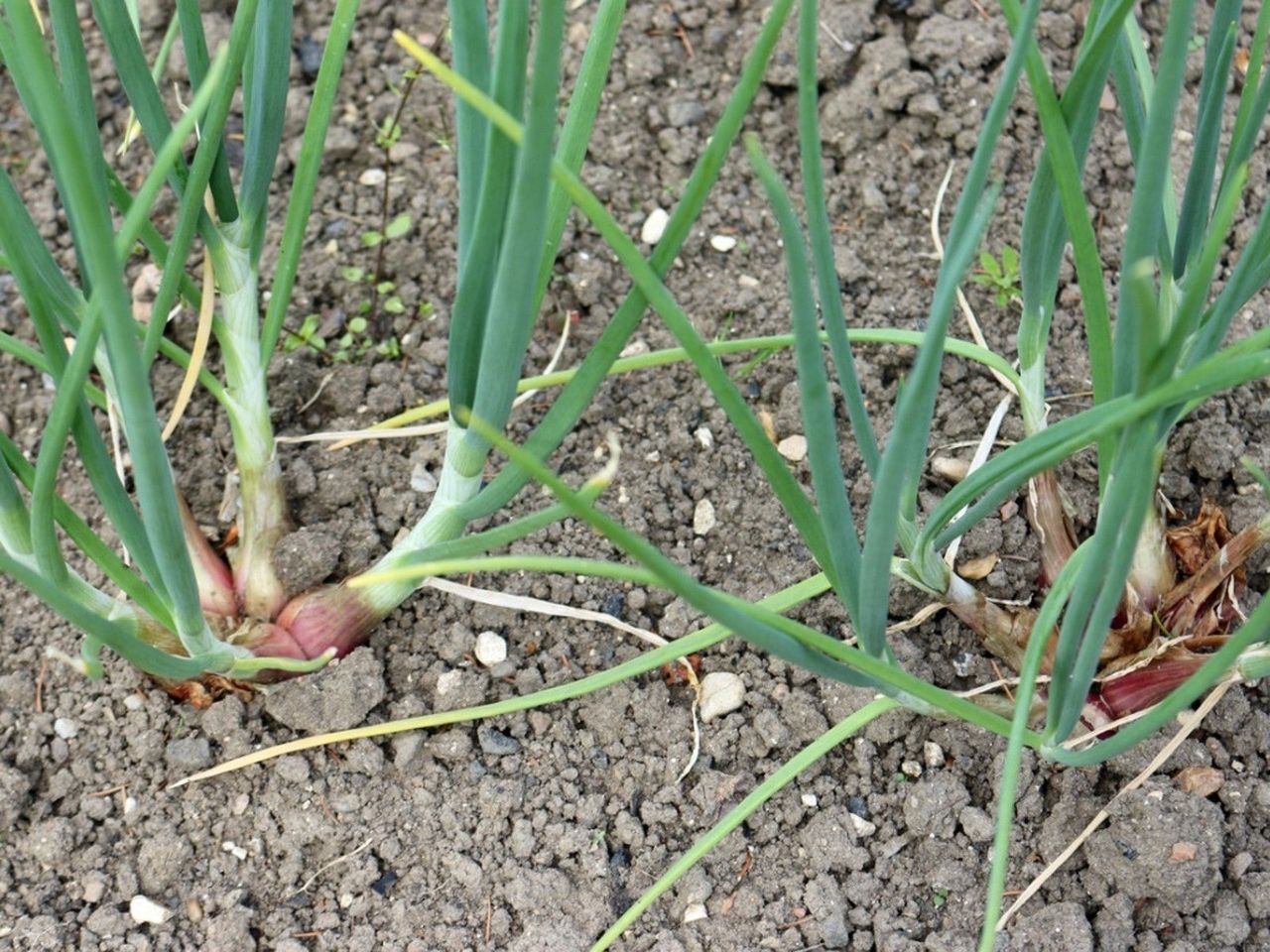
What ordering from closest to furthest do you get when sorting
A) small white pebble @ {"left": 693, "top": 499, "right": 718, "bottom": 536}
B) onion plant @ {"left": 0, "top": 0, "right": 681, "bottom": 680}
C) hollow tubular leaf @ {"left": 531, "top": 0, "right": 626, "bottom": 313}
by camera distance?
onion plant @ {"left": 0, "top": 0, "right": 681, "bottom": 680} < hollow tubular leaf @ {"left": 531, "top": 0, "right": 626, "bottom": 313} < small white pebble @ {"left": 693, "top": 499, "right": 718, "bottom": 536}

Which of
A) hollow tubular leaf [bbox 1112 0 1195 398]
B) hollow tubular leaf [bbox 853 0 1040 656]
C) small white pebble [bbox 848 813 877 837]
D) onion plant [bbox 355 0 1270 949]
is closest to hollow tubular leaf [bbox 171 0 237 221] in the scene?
onion plant [bbox 355 0 1270 949]

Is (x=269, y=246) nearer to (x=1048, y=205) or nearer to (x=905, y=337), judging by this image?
(x=905, y=337)

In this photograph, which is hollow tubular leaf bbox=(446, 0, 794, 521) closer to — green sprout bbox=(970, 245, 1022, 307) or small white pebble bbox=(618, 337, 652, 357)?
small white pebble bbox=(618, 337, 652, 357)

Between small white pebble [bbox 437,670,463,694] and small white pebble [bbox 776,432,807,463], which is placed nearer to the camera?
small white pebble [bbox 437,670,463,694]

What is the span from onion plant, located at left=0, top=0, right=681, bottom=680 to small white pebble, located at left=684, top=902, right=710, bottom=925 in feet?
1.31

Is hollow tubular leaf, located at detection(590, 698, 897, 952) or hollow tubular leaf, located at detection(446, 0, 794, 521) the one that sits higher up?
hollow tubular leaf, located at detection(446, 0, 794, 521)

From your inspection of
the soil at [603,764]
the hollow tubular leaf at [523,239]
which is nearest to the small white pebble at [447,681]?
the soil at [603,764]

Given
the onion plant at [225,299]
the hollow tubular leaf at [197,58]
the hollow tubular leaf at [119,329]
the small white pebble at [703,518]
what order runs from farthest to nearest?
1. the small white pebble at [703,518]
2. the hollow tubular leaf at [197,58]
3. the onion plant at [225,299]
4. the hollow tubular leaf at [119,329]

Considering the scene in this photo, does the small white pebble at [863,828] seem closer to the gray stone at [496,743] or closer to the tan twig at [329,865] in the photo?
the gray stone at [496,743]

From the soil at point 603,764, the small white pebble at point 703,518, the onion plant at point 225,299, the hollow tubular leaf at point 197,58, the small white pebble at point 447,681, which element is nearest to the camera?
the onion plant at point 225,299

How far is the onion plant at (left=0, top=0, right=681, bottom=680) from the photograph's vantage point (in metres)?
0.78

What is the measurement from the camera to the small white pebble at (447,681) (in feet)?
4.15

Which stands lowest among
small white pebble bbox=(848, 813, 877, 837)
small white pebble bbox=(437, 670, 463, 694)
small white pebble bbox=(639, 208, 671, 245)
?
small white pebble bbox=(848, 813, 877, 837)

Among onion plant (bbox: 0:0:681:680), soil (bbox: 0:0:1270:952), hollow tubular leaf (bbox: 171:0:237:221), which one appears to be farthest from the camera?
soil (bbox: 0:0:1270:952)
